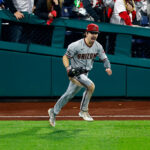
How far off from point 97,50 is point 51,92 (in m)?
3.94

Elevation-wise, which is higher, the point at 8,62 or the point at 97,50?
the point at 97,50

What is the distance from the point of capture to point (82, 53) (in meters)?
8.71

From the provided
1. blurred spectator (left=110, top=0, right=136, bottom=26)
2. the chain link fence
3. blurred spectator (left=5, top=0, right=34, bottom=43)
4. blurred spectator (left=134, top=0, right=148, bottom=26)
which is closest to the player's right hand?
blurred spectator (left=5, top=0, right=34, bottom=43)

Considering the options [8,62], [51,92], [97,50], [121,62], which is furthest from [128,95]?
[97,50]

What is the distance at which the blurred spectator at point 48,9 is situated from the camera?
38.1 ft

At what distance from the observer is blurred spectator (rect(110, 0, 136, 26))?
1180 cm

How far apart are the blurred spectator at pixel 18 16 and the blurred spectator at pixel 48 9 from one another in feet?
0.75

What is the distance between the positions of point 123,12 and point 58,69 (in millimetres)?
2051

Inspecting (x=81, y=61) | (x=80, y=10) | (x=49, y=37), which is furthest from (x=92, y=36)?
(x=49, y=37)

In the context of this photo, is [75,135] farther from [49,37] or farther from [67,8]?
[67,8]

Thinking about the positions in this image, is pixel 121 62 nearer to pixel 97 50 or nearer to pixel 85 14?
pixel 85 14

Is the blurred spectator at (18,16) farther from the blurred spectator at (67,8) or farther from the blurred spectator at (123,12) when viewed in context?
the blurred spectator at (123,12)

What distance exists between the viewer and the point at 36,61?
12375 millimetres

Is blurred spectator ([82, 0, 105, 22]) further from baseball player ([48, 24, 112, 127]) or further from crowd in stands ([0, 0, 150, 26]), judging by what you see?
baseball player ([48, 24, 112, 127])
